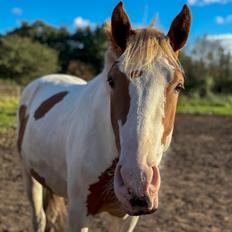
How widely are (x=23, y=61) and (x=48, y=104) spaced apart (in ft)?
94.0

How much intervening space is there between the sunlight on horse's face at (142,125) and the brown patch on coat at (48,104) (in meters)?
1.47

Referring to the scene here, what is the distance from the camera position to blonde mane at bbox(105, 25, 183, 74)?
198 cm

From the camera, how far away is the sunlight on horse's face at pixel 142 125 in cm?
175

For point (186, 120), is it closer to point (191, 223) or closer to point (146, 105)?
point (191, 223)

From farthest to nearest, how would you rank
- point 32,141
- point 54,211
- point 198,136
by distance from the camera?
point 198,136, point 54,211, point 32,141

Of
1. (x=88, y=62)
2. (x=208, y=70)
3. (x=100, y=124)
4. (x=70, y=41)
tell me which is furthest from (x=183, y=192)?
(x=70, y=41)

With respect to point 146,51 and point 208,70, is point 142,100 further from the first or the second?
point 208,70

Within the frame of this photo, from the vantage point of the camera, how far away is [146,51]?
6.63 ft

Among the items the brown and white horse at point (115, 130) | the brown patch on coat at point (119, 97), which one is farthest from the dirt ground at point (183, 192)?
the brown patch on coat at point (119, 97)

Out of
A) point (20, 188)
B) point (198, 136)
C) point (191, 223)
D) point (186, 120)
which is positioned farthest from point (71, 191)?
point (186, 120)

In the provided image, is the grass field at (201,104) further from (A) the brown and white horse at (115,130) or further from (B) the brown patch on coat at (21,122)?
(A) the brown and white horse at (115,130)

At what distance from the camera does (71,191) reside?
2.59m

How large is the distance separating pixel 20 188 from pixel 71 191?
326 centimetres

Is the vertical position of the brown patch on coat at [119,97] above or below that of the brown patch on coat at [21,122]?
above
